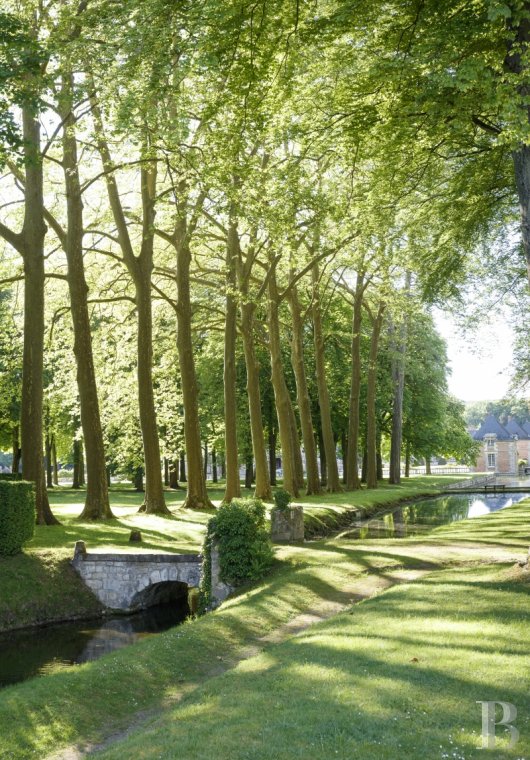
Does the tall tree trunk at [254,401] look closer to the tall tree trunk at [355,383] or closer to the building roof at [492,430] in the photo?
the tall tree trunk at [355,383]

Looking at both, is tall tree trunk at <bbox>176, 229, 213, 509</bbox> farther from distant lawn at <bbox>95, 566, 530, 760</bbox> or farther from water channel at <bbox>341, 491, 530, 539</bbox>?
distant lawn at <bbox>95, 566, 530, 760</bbox>

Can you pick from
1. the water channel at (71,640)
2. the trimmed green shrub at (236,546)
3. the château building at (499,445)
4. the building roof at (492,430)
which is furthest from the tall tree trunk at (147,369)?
the building roof at (492,430)

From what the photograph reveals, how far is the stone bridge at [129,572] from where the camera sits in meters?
17.4

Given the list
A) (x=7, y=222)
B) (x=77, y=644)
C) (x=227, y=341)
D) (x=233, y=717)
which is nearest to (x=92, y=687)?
(x=233, y=717)

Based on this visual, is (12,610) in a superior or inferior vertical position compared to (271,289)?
inferior

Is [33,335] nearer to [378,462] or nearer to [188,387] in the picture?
[188,387]

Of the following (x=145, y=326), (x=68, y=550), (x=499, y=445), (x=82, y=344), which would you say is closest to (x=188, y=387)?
(x=145, y=326)

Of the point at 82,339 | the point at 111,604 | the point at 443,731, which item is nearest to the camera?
the point at 443,731

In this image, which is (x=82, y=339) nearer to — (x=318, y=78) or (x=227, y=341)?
(x=227, y=341)

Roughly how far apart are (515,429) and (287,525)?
8871 centimetres

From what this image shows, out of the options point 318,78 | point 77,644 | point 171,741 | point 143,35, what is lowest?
point 77,644

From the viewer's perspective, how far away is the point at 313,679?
7883mm

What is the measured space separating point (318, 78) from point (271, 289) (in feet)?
49.5

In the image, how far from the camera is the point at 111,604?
17.8 m
